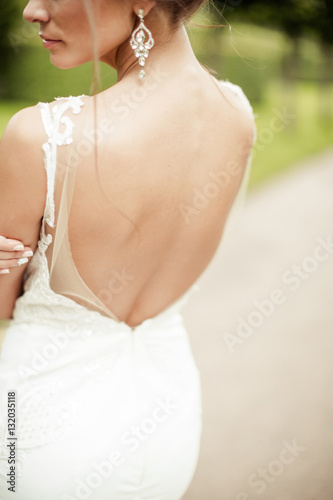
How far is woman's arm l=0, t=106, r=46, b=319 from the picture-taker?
110 cm

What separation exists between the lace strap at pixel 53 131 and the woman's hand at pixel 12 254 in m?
0.13

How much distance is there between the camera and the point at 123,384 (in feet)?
4.68

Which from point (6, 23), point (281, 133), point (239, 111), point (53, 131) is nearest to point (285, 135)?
point (281, 133)

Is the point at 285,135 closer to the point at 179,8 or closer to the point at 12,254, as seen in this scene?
the point at 179,8

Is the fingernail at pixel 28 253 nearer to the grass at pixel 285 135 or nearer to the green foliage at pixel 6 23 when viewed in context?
the grass at pixel 285 135

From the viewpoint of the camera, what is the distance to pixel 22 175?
112 centimetres

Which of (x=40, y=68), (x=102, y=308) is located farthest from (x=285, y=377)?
(x=40, y=68)

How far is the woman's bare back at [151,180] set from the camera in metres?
1.13

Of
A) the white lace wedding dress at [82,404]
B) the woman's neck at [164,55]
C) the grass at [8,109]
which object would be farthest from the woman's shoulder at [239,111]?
the grass at [8,109]

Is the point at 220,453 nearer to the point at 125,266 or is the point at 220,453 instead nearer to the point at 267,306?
the point at 267,306

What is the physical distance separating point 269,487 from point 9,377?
190 cm

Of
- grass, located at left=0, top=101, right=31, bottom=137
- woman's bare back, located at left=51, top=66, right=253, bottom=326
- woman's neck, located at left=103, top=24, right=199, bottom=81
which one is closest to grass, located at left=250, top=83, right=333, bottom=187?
grass, located at left=0, top=101, right=31, bottom=137

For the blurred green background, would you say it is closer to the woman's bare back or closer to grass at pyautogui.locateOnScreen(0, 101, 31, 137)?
grass at pyautogui.locateOnScreen(0, 101, 31, 137)

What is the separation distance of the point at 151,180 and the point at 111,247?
0.18 meters
